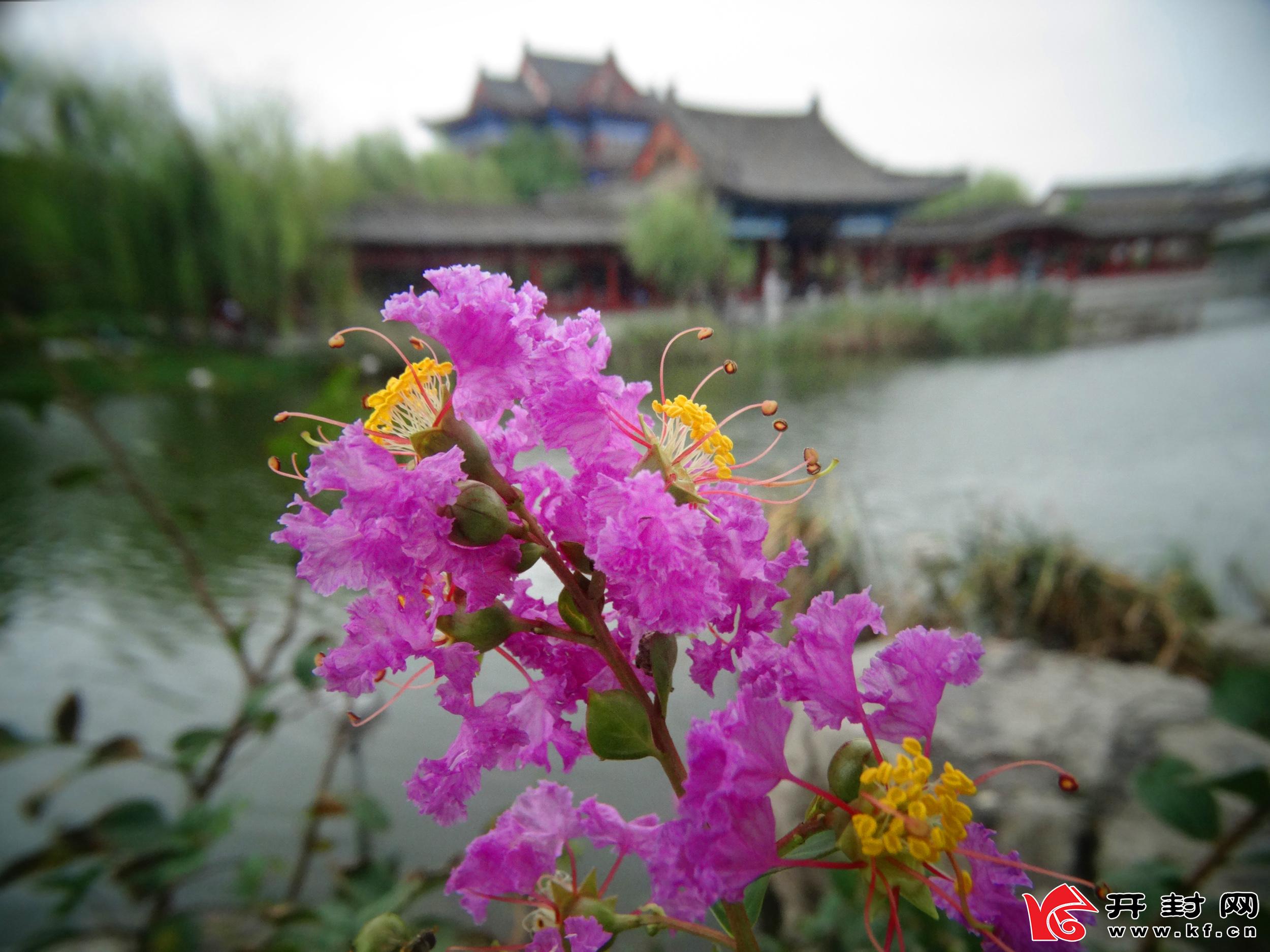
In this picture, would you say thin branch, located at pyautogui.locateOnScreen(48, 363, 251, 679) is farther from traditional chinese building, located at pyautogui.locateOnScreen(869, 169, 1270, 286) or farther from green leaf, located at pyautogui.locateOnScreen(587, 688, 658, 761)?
traditional chinese building, located at pyautogui.locateOnScreen(869, 169, 1270, 286)

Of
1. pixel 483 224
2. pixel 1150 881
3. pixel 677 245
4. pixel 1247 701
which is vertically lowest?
pixel 1150 881

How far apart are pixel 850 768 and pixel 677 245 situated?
2.06 metres

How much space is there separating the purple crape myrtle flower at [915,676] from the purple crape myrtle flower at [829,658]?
0.01 meters

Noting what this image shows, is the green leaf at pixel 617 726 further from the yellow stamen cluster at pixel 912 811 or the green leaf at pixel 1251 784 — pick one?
the green leaf at pixel 1251 784

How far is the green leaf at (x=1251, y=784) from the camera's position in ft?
1.89

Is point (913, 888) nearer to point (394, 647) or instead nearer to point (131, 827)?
point (394, 647)

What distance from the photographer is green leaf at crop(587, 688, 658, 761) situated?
0.24 meters

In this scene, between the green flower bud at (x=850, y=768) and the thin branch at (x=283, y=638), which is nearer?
the green flower bud at (x=850, y=768)

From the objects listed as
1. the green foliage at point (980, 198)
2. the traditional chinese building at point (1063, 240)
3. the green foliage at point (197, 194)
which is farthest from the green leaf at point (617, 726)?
the green foliage at point (980, 198)

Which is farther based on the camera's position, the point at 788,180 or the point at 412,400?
the point at 788,180

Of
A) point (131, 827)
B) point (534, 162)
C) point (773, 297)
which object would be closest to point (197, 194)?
point (534, 162)

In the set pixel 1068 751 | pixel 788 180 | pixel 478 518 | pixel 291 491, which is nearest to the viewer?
pixel 478 518

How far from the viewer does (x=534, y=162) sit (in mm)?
2613

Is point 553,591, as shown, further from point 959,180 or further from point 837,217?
point 837,217
